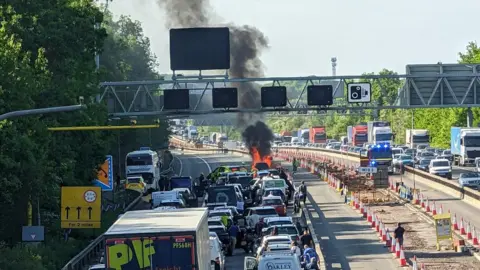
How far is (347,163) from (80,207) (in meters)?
78.9

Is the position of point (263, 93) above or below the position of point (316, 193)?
above

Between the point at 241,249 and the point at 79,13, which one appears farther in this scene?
the point at 79,13

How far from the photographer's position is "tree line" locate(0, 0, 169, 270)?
1539 inches

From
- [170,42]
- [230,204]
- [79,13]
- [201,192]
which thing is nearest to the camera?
[79,13]

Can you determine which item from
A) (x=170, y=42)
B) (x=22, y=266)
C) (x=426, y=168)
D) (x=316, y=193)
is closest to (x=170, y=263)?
(x=22, y=266)

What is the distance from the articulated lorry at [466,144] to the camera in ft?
325

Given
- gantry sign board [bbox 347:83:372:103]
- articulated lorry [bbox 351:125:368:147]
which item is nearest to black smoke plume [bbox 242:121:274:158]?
gantry sign board [bbox 347:83:372:103]

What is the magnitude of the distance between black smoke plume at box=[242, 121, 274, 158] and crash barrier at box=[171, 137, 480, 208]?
488cm

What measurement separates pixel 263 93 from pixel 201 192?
40.9 ft

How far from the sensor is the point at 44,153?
42719mm

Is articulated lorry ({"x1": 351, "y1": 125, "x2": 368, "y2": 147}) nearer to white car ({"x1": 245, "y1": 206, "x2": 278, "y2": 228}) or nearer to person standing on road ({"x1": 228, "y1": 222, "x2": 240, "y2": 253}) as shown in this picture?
white car ({"x1": 245, "y1": 206, "x2": 278, "y2": 228})

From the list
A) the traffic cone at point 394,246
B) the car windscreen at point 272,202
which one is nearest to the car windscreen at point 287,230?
the traffic cone at point 394,246

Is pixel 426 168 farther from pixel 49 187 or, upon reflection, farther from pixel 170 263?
pixel 170 263

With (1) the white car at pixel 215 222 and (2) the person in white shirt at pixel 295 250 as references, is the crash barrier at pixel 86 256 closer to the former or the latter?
(1) the white car at pixel 215 222
